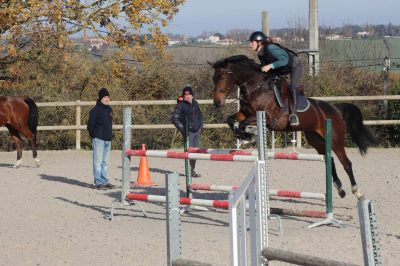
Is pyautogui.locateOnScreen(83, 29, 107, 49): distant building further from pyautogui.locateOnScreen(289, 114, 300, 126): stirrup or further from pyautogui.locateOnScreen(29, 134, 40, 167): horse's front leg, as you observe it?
pyautogui.locateOnScreen(289, 114, 300, 126): stirrup

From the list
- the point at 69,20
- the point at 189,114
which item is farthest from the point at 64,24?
the point at 189,114

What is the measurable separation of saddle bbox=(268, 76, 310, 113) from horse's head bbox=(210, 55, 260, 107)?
377 mm

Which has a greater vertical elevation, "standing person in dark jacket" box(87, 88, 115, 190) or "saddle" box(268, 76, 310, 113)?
"saddle" box(268, 76, 310, 113)

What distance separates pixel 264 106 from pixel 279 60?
68 cm

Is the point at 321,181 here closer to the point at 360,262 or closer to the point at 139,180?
the point at 139,180

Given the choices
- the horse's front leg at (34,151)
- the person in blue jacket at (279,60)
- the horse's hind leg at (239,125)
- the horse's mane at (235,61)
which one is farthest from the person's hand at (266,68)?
the horse's front leg at (34,151)

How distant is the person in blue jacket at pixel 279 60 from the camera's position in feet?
37.0

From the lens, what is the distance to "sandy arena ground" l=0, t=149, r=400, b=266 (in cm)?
886

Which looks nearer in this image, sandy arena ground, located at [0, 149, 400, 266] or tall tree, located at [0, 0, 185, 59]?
sandy arena ground, located at [0, 149, 400, 266]

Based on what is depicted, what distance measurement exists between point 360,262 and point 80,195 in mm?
6491

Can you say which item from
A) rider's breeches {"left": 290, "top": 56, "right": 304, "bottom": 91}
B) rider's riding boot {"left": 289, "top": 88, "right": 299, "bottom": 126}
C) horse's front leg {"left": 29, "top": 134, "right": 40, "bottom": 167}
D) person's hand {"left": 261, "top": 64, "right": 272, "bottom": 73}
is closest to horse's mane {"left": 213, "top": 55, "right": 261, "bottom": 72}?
person's hand {"left": 261, "top": 64, "right": 272, "bottom": 73}

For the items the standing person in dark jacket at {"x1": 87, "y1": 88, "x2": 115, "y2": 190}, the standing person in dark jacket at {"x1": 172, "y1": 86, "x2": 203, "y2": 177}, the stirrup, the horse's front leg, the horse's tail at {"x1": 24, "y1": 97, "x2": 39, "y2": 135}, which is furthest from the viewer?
the horse's tail at {"x1": 24, "y1": 97, "x2": 39, "y2": 135}

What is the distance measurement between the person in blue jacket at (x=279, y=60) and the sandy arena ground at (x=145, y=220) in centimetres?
171

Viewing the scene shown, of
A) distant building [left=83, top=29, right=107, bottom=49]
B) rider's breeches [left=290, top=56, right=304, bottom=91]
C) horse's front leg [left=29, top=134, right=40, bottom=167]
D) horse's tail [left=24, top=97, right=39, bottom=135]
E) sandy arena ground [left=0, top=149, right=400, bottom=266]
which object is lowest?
sandy arena ground [left=0, top=149, right=400, bottom=266]
